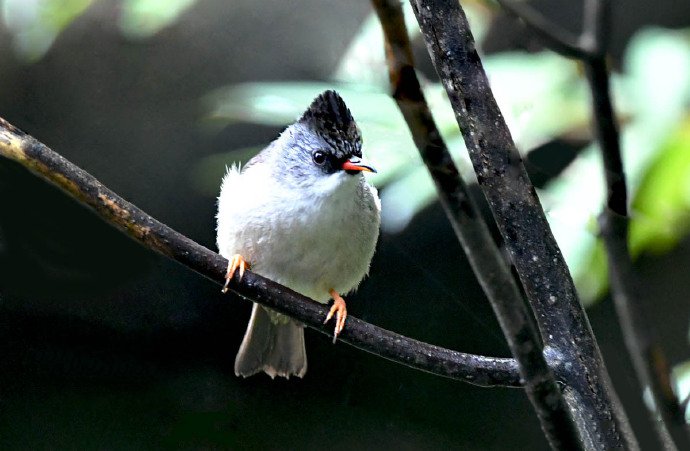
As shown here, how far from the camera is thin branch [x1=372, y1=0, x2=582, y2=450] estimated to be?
960mm

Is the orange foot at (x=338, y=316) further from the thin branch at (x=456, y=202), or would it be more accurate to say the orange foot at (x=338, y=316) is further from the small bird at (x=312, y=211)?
the thin branch at (x=456, y=202)

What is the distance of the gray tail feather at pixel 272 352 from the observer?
7.99 ft

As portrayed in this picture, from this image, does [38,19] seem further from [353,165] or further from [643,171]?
[643,171]

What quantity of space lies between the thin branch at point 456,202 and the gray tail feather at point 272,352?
145cm

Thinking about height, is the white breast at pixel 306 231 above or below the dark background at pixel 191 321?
below

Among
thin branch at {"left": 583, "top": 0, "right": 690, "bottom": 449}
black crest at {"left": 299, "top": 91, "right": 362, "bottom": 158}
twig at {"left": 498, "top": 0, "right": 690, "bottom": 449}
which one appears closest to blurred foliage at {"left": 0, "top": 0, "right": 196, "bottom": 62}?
black crest at {"left": 299, "top": 91, "right": 362, "bottom": 158}

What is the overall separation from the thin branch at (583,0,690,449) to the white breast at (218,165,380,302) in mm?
959

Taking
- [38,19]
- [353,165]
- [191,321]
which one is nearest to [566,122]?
[353,165]

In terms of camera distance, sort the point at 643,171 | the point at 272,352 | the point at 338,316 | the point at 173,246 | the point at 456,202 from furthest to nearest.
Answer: the point at 272,352, the point at 338,316, the point at 643,171, the point at 173,246, the point at 456,202

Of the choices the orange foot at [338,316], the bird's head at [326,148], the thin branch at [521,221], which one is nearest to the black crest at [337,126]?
the bird's head at [326,148]

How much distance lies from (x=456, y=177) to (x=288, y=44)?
111 inches

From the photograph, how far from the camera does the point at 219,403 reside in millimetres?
3467

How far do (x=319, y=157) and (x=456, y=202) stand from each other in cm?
127

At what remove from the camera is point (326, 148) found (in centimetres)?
217
